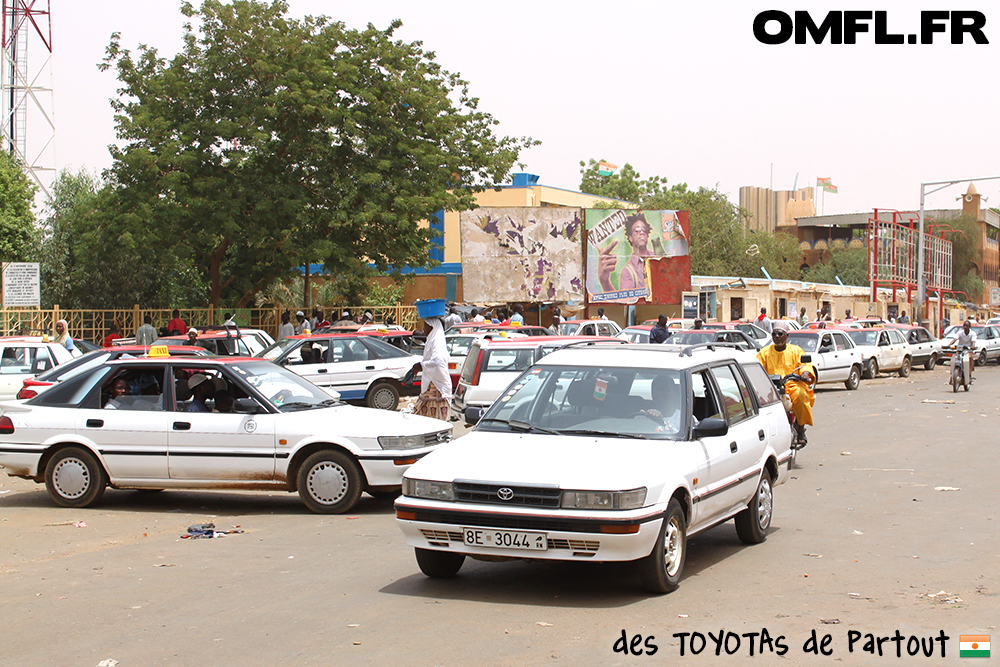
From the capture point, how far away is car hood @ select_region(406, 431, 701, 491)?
6.33 meters

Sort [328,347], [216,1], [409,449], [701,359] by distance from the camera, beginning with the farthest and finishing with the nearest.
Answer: [216,1] → [328,347] → [409,449] → [701,359]

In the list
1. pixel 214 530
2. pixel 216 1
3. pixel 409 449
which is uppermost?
pixel 216 1

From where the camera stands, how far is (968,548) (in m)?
8.14

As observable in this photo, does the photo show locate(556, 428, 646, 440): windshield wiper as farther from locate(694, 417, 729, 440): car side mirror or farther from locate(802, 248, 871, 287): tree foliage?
locate(802, 248, 871, 287): tree foliage

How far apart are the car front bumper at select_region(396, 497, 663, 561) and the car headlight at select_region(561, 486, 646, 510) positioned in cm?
4

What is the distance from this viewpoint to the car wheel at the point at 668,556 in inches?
254

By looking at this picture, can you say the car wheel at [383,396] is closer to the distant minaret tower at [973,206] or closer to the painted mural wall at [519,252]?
the painted mural wall at [519,252]

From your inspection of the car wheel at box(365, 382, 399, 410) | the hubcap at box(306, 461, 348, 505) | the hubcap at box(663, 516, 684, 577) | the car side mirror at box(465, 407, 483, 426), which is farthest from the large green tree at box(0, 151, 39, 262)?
the hubcap at box(663, 516, 684, 577)

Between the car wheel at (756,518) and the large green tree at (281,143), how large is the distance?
23296 millimetres

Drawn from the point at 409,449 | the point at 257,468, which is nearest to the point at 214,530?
the point at 257,468

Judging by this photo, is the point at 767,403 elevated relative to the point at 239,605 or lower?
elevated

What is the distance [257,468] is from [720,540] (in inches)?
174

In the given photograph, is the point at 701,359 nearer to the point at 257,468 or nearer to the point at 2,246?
the point at 257,468

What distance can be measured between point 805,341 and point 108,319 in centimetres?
2059
